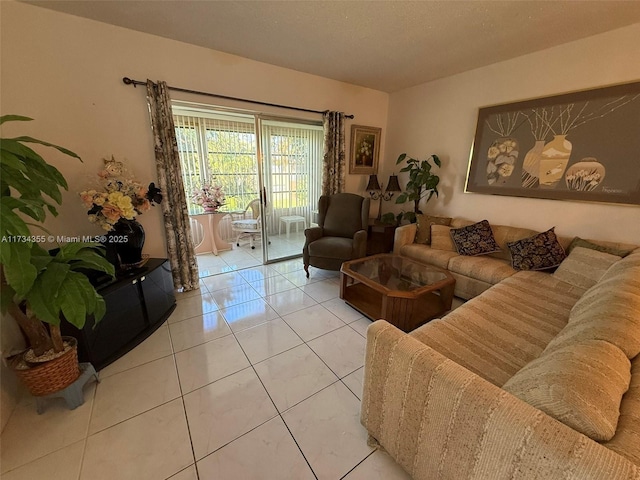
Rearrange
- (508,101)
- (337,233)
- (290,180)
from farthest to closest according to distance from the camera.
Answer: (290,180) → (337,233) → (508,101)

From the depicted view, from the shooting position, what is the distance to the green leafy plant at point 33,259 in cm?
99

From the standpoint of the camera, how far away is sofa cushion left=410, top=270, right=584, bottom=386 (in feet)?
4.16

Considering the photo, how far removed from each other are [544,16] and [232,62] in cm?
276

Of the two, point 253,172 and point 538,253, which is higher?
point 253,172

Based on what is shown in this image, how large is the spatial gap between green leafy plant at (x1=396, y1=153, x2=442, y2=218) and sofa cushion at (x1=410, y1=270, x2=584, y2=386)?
169 cm

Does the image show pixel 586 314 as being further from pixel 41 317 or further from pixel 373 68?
pixel 373 68

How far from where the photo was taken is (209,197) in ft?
13.4

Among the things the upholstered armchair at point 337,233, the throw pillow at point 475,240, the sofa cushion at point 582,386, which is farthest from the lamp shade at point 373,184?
the sofa cushion at point 582,386

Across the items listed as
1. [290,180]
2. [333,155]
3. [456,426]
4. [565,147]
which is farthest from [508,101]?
[456,426]

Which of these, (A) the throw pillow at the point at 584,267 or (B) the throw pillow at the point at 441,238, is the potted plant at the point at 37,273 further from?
(A) the throw pillow at the point at 584,267

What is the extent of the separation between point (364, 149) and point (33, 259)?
12.3 feet

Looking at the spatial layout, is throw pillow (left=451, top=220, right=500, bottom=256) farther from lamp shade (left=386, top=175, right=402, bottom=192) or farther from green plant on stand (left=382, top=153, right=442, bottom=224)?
lamp shade (left=386, top=175, right=402, bottom=192)

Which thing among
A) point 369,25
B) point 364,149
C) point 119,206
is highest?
point 369,25

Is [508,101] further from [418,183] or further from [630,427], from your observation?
[630,427]
